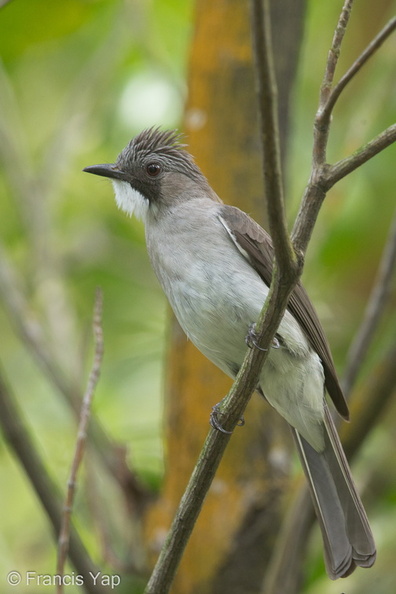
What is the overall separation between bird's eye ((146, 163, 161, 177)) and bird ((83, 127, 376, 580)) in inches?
9.5

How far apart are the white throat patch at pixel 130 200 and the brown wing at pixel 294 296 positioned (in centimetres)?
57

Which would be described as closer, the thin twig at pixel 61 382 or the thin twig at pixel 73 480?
Answer: the thin twig at pixel 73 480

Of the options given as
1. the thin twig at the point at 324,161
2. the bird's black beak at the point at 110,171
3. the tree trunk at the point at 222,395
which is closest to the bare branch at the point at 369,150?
the thin twig at the point at 324,161

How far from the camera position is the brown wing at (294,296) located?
3.47 metres

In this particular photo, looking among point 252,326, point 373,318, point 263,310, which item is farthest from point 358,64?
point 373,318

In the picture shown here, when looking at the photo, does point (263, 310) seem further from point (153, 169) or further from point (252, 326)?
point (153, 169)

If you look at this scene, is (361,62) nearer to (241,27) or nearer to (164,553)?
(164,553)

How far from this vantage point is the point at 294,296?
3426mm

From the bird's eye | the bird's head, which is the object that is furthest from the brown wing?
the bird's eye

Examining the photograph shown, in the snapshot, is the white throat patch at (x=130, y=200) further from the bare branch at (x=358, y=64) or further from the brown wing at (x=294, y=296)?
the bare branch at (x=358, y=64)

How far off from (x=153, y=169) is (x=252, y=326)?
1.20 meters

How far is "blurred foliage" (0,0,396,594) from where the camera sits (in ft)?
16.2

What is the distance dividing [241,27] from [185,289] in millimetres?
1792

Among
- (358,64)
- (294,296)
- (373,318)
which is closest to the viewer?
(358,64)
